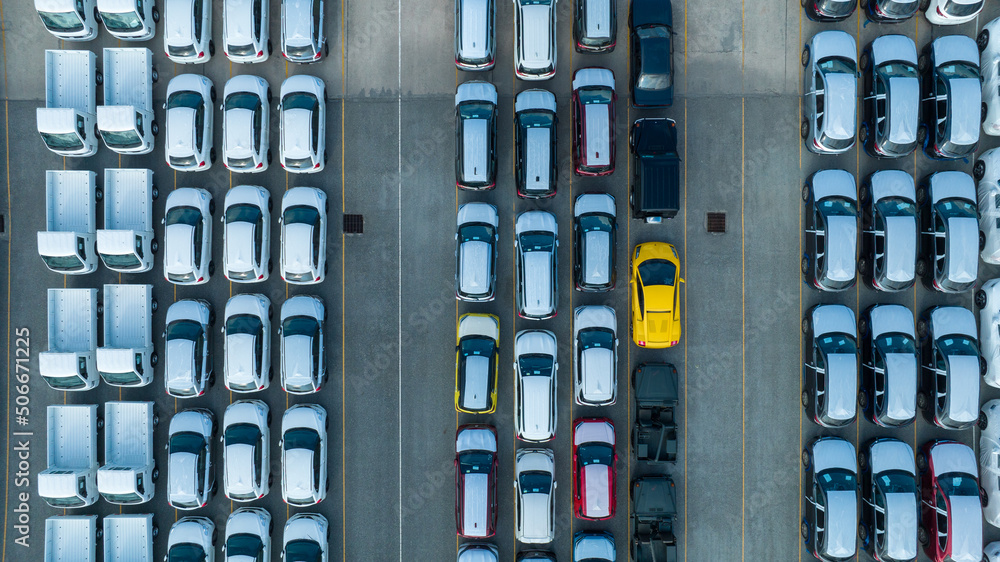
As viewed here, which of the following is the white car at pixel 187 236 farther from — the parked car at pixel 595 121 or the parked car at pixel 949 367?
the parked car at pixel 949 367

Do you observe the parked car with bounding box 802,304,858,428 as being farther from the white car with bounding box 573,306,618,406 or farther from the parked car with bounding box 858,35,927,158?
the white car with bounding box 573,306,618,406

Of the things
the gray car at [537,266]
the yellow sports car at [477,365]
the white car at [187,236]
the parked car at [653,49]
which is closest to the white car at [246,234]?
the white car at [187,236]

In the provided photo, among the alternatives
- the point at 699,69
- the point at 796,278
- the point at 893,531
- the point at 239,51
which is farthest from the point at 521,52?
the point at 893,531

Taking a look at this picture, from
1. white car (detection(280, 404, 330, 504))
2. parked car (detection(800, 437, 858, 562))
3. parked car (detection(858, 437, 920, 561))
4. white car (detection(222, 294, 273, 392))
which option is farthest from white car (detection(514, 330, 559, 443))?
parked car (detection(858, 437, 920, 561))

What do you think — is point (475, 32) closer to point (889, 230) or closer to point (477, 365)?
point (477, 365)

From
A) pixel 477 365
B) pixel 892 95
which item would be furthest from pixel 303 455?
pixel 892 95

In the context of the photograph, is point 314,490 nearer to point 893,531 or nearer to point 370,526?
point 370,526
